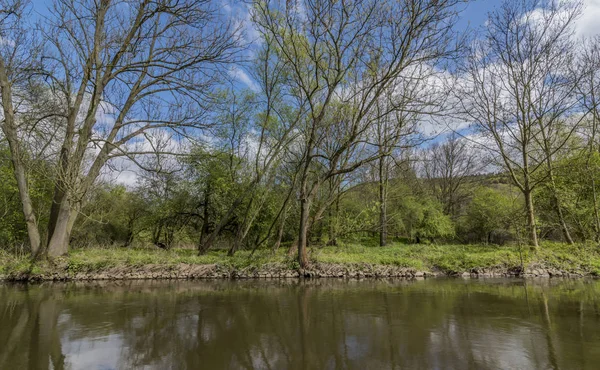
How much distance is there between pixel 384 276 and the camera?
1403 centimetres

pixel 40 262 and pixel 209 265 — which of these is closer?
pixel 40 262

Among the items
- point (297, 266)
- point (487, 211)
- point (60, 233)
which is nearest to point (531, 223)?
point (487, 211)

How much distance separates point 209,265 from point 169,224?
8.91 metres

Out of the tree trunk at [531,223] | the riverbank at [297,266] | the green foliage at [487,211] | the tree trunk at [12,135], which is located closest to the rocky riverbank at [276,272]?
the riverbank at [297,266]

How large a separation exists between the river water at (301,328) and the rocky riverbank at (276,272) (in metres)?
2.25

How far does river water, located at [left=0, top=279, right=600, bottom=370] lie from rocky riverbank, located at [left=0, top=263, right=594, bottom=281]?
225 cm

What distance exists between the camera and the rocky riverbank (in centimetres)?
1302

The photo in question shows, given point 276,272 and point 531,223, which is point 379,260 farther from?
point 531,223

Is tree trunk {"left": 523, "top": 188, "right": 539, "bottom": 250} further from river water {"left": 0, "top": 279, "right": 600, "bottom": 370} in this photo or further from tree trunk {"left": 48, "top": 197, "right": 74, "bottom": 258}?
tree trunk {"left": 48, "top": 197, "right": 74, "bottom": 258}

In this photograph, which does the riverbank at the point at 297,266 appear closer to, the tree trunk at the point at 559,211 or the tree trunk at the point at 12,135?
the tree trunk at the point at 12,135

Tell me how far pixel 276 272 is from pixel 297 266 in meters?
0.84

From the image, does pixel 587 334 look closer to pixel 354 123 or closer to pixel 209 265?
pixel 354 123

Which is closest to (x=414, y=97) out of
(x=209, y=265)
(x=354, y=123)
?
(x=354, y=123)

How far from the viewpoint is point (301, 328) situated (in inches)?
246
